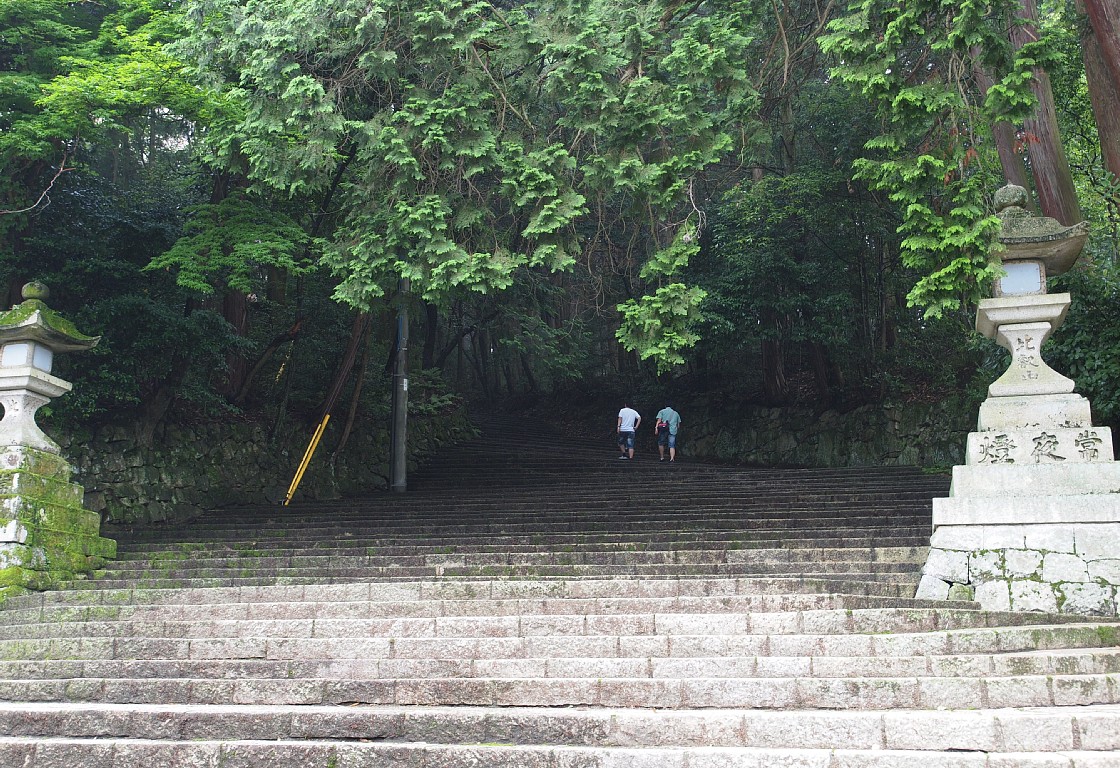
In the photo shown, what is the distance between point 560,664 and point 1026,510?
3.53 m

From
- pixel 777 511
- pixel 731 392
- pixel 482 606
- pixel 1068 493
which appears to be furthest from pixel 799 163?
pixel 482 606

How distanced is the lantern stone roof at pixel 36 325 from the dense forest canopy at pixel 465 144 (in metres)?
1.69

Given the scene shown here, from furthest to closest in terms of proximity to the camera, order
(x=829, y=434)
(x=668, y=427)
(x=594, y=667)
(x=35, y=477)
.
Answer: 1. (x=829, y=434)
2. (x=668, y=427)
3. (x=35, y=477)
4. (x=594, y=667)

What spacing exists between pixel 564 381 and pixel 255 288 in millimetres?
13098

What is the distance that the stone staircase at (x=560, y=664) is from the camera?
14.2 feet

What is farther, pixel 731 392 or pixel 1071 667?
pixel 731 392

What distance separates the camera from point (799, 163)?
1772 cm

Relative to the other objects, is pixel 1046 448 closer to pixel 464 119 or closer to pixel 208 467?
pixel 464 119

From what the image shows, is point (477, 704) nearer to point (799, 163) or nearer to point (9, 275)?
point (9, 275)

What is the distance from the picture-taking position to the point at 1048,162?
10.9 metres

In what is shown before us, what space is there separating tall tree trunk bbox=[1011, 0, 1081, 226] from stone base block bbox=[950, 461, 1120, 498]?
5.21 meters

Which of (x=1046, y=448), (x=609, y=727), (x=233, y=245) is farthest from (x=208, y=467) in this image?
(x=1046, y=448)

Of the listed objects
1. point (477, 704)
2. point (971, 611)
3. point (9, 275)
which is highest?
point (9, 275)

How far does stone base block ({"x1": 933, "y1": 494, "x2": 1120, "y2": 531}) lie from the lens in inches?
252
